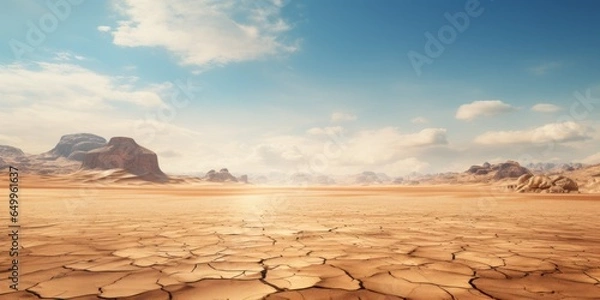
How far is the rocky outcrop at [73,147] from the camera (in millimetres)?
132113

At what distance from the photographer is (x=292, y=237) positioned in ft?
15.9

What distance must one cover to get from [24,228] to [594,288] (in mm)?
7722

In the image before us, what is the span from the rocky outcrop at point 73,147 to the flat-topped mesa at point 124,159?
56456 mm

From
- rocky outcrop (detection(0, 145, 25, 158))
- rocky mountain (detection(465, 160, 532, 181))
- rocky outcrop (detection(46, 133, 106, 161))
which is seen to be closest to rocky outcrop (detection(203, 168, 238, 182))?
rocky outcrop (detection(46, 133, 106, 161))

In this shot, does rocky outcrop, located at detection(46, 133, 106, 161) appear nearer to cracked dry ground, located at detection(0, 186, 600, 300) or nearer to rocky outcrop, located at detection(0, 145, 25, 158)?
rocky outcrop, located at detection(0, 145, 25, 158)

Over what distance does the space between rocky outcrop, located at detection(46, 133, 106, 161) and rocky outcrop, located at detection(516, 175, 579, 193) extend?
485ft

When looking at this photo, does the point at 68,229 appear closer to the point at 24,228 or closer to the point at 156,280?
the point at 24,228

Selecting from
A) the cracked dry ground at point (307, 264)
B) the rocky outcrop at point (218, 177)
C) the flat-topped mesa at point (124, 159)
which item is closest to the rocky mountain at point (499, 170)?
the rocky outcrop at point (218, 177)

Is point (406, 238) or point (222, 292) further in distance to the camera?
point (406, 238)

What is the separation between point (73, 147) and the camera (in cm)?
13925

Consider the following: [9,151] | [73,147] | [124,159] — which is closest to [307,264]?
[124,159]

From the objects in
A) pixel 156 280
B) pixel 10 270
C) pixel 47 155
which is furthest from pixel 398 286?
pixel 47 155

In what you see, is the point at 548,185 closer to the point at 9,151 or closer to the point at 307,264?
the point at 307,264

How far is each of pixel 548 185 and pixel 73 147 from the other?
6469 inches
